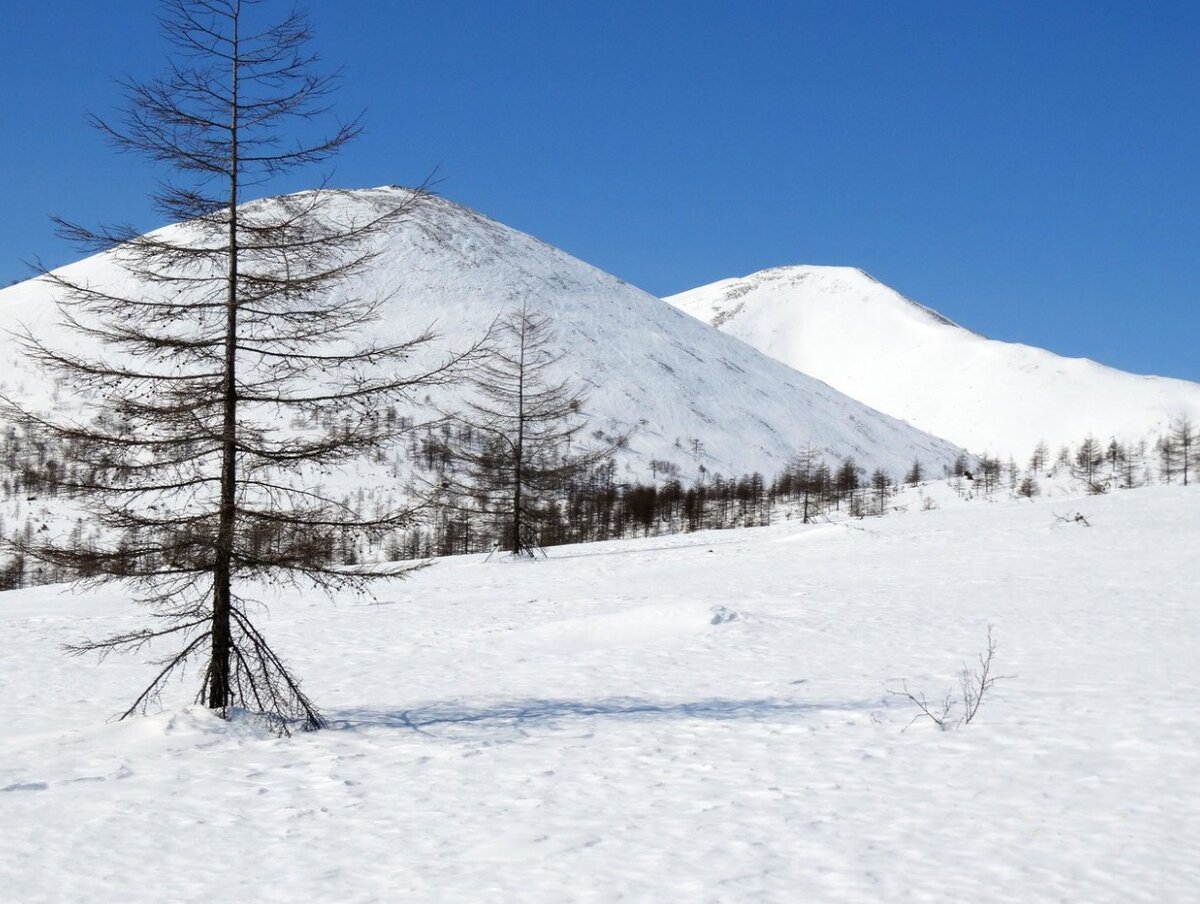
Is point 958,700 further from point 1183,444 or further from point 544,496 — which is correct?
point 1183,444

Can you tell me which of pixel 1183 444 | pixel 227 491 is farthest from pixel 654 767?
pixel 1183 444

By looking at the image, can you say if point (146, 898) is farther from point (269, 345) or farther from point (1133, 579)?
point (1133, 579)

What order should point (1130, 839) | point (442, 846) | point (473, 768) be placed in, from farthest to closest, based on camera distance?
point (473, 768)
point (442, 846)
point (1130, 839)

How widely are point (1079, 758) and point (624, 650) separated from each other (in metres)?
8.41

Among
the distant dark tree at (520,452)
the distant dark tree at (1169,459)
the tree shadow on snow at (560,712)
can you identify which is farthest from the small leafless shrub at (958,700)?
the distant dark tree at (1169,459)

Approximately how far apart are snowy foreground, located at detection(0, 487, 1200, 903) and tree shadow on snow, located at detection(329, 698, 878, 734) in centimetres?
7

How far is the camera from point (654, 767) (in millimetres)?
8820

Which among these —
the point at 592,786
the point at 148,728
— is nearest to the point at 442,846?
the point at 592,786

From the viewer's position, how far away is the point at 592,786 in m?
8.31

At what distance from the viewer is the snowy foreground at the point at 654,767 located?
626 centimetres

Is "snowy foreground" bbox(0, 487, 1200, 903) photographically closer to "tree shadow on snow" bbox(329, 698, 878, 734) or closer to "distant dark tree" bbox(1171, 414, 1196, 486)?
"tree shadow on snow" bbox(329, 698, 878, 734)

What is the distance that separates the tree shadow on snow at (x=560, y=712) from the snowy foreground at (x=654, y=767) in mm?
68

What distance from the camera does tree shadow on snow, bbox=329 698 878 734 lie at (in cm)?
1079

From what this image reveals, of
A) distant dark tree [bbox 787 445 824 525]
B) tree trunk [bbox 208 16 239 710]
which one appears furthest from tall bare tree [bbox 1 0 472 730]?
distant dark tree [bbox 787 445 824 525]
